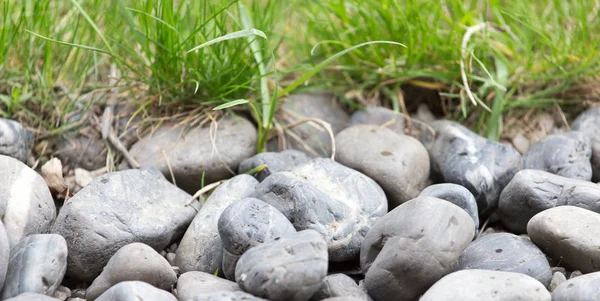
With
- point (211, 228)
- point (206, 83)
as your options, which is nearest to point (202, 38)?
point (206, 83)

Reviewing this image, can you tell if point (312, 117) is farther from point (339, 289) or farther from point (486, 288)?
point (486, 288)

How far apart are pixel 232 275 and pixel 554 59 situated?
1.85 meters

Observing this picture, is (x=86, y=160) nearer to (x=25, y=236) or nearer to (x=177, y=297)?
(x=25, y=236)

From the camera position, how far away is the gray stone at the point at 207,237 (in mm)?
2115

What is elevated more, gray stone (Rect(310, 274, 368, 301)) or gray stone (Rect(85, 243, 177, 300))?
gray stone (Rect(85, 243, 177, 300))

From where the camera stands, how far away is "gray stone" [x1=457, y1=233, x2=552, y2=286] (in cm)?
Answer: 201

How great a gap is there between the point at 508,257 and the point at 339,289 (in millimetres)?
540

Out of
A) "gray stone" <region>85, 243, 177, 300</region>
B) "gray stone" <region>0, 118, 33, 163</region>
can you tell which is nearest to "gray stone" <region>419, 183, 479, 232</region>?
"gray stone" <region>85, 243, 177, 300</region>

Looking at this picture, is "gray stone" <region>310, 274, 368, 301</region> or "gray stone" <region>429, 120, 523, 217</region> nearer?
"gray stone" <region>310, 274, 368, 301</region>

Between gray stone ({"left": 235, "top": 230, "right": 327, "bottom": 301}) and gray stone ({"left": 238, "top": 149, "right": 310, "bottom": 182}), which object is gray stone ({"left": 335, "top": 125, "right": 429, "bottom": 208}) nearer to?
gray stone ({"left": 238, "top": 149, "right": 310, "bottom": 182})

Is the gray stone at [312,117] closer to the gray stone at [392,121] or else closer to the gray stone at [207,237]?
the gray stone at [392,121]

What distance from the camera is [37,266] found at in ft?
6.08

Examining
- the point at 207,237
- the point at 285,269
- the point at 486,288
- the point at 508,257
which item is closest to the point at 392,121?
the point at 508,257

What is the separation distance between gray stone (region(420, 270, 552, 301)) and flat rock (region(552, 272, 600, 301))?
72 millimetres
